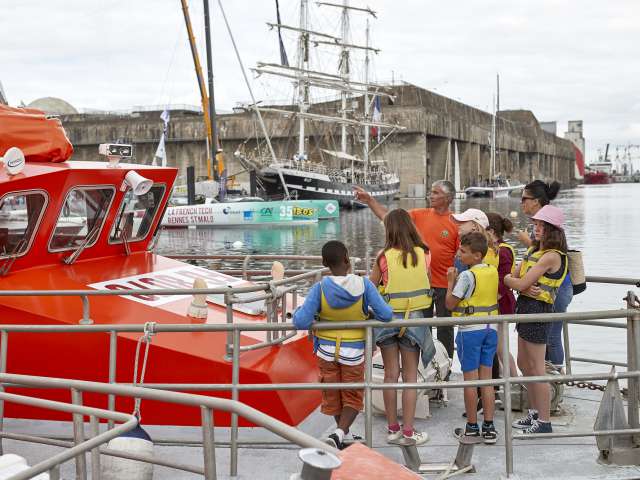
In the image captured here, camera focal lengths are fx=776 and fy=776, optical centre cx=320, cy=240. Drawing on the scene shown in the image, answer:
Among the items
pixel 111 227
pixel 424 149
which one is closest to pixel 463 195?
pixel 424 149

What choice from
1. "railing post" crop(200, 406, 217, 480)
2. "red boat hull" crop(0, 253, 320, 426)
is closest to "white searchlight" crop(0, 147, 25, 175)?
"red boat hull" crop(0, 253, 320, 426)

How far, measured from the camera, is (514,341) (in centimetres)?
1541

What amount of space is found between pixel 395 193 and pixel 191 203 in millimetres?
28983

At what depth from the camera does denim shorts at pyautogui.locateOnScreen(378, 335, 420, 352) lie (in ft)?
18.2

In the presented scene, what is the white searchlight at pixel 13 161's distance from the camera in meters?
6.14

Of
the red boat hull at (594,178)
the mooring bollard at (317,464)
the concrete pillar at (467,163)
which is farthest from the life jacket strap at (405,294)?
the red boat hull at (594,178)

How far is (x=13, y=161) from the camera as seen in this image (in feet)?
20.2

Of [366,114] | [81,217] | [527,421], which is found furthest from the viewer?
[366,114]

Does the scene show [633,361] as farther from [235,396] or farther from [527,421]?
[235,396]

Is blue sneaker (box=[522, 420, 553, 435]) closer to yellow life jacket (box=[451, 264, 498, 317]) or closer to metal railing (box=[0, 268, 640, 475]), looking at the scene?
metal railing (box=[0, 268, 640, 475])

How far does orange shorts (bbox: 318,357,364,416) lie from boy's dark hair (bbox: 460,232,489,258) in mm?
1144

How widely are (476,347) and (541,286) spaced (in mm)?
697

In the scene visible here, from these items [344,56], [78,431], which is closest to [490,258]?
[78,431]

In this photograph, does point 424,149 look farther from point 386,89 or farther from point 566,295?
point 566,295
